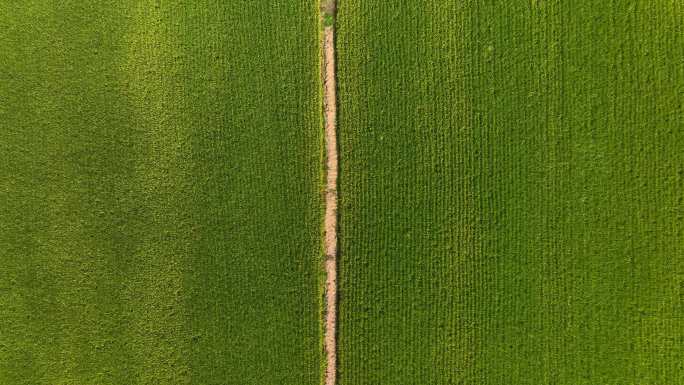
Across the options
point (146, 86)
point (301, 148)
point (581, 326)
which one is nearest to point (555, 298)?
point (581, 326)

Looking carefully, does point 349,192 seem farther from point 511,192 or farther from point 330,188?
point 511,192

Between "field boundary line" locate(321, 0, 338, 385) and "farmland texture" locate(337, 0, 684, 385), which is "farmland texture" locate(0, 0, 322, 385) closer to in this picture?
"field boundary line" locate(321, 0, 338, 385)

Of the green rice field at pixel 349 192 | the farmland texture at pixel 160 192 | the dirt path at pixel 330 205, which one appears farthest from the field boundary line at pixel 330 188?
the farmland texture at pixel 160 192

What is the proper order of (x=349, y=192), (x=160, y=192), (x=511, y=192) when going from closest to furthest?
1. (x=511, y=192)
2. (x=349, y=192)
3. (x=160, y=192)

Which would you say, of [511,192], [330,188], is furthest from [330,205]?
[511,192]

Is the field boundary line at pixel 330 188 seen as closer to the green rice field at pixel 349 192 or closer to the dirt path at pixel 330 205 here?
the dirt path at pixel 330 205
